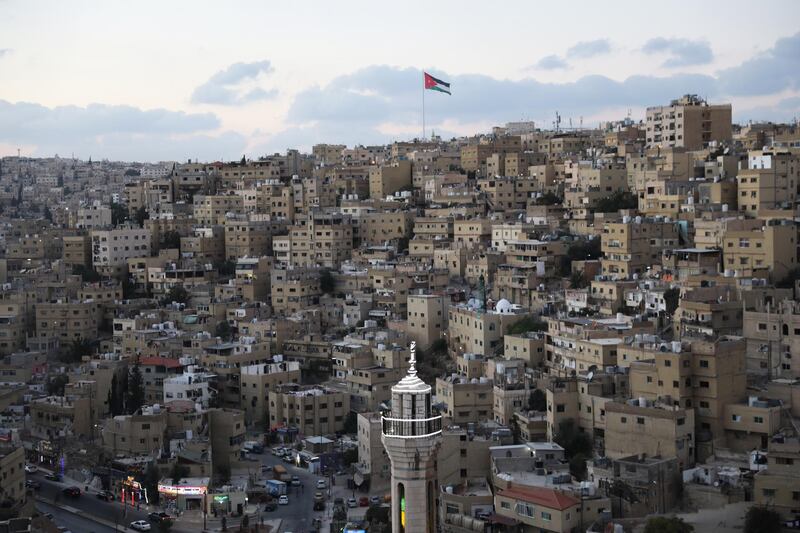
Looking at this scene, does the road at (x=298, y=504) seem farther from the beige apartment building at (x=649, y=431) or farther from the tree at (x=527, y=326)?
the tree at (x=527, y=326)

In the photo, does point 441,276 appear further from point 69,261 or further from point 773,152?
point 69,261

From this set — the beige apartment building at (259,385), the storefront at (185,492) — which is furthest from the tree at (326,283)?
the storefront at (185,492)

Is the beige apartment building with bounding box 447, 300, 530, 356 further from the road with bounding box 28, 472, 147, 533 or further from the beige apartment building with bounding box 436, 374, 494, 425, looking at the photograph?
the road with bounding box 28, 472, 147, 533

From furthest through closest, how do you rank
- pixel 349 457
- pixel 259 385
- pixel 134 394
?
pixel 259 385, pixel 134 394, pixel 349 457

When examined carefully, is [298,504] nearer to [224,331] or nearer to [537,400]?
[537,400]

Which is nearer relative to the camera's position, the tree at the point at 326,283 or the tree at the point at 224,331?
the tree at the point at 224,331

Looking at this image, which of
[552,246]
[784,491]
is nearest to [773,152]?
[552,246]

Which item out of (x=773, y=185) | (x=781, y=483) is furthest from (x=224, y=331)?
(x=781, y=483)

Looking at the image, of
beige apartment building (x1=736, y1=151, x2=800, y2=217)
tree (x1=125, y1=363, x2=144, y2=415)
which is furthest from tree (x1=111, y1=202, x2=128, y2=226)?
beige apartment building (x1=736, y1=151, x2=800, y2=217)
